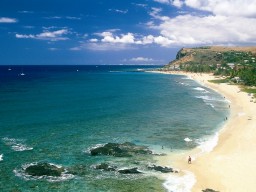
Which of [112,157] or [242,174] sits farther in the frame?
[112,157]

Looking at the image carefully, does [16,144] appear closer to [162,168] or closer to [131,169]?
[131,169]

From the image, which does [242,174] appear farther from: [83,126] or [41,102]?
[41,102]

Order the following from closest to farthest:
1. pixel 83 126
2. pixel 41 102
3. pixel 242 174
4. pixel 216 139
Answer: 1. pixel 242 174
2. pixel 216 139
3. pixel 83 126
4. pixel 41 102

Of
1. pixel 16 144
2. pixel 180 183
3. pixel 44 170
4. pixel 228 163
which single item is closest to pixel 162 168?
pixel 180 183

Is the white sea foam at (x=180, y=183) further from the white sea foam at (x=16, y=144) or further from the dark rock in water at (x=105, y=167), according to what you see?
the white sea foam at (x=16, y=144)

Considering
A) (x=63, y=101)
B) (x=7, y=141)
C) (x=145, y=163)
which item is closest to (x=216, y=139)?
(x=145, y=163)

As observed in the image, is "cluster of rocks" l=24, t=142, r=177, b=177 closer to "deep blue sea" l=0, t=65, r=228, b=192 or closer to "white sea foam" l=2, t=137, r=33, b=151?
"deep blue sea" l=0, t=65, r=228, b=192
